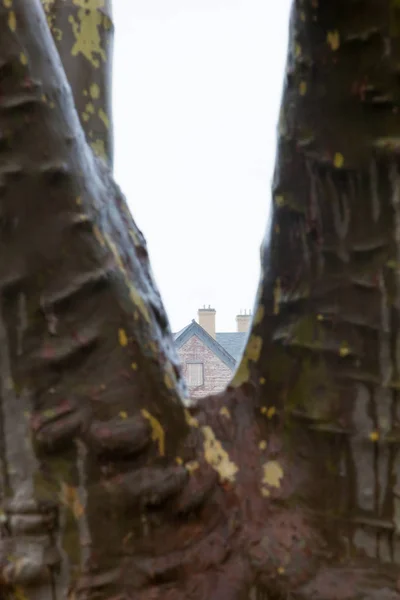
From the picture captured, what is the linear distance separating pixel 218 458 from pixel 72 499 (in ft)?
0.52

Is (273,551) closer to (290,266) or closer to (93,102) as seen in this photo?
(290,266)

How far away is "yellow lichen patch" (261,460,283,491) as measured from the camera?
0.60m

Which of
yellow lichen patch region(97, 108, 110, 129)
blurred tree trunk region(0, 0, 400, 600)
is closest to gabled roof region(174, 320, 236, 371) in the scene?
yellow lichen patch region(97, 108, 110, 129)

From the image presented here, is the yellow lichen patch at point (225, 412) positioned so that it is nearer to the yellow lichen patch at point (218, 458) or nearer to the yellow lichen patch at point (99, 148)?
the yellow lichen patch at point (218, 458)

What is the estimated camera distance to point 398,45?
49cm

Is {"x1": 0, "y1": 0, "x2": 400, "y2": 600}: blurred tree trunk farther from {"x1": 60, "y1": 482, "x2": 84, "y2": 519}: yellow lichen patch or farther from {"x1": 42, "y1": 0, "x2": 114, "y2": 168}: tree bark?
{"x1": 42, "y1": 0, "x2": 114, "y2": 168}: tree bark

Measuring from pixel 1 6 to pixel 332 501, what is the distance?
1.74 ft

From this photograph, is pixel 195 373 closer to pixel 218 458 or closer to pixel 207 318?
pixel 207 318

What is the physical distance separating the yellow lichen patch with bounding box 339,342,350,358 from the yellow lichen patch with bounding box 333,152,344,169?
0.16 m

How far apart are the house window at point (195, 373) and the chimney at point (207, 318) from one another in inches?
15.9

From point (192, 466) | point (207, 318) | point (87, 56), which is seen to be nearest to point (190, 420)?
point (192, 466)

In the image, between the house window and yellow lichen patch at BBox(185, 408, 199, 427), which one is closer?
yellow lichen patch at BBox(185, 408, 199, 427)

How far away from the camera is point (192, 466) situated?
0.59 meters

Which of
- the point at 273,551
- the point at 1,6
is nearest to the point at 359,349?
the point at 273,551
